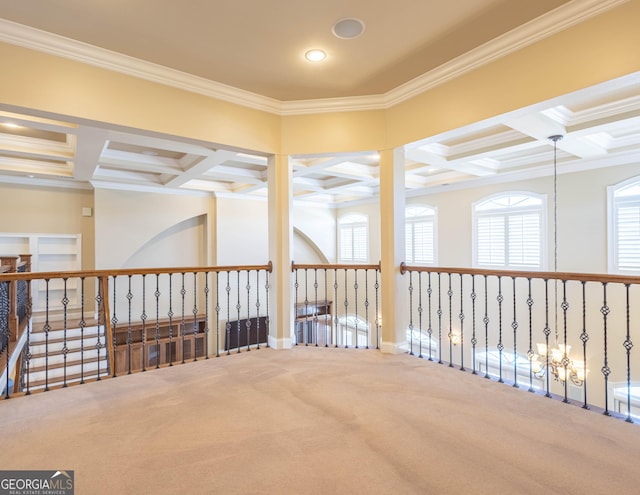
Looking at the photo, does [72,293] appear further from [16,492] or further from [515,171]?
[515,171]

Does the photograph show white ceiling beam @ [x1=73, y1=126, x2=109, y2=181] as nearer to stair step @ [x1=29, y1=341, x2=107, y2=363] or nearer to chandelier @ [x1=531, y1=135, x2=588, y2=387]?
stair step @ [x1=29, y1=341, x2=107, y2=363]

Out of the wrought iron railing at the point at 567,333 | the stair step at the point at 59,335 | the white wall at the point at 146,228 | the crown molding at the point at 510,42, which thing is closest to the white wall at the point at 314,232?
the white wall at the point at 146,228

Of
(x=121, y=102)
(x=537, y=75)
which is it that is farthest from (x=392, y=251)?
(x=121, y=102)

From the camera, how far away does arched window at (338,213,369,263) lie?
9797 millimetres

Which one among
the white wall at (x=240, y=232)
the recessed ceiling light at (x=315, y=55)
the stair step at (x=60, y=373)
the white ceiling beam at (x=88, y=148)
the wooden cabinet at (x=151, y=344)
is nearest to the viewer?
the recessed ceiling light at (x=315, y=55)

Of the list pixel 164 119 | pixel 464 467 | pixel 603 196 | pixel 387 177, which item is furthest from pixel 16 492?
pixel 603 196

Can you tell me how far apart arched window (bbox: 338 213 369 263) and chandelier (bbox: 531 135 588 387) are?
4.65 meters

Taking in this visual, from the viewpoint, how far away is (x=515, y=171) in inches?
250

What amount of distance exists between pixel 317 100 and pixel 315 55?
2.97 ft

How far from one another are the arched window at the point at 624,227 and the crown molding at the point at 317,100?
390 centimetres

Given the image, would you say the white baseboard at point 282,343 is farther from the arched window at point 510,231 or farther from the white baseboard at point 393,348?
the arched window at point 510,231

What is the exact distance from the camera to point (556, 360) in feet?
14.0

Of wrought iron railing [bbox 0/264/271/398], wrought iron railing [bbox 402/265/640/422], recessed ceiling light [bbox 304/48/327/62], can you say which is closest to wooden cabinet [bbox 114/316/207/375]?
wrought iron railing [bbox 0/264/271/398]

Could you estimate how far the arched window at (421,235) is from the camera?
8055 millimetres
